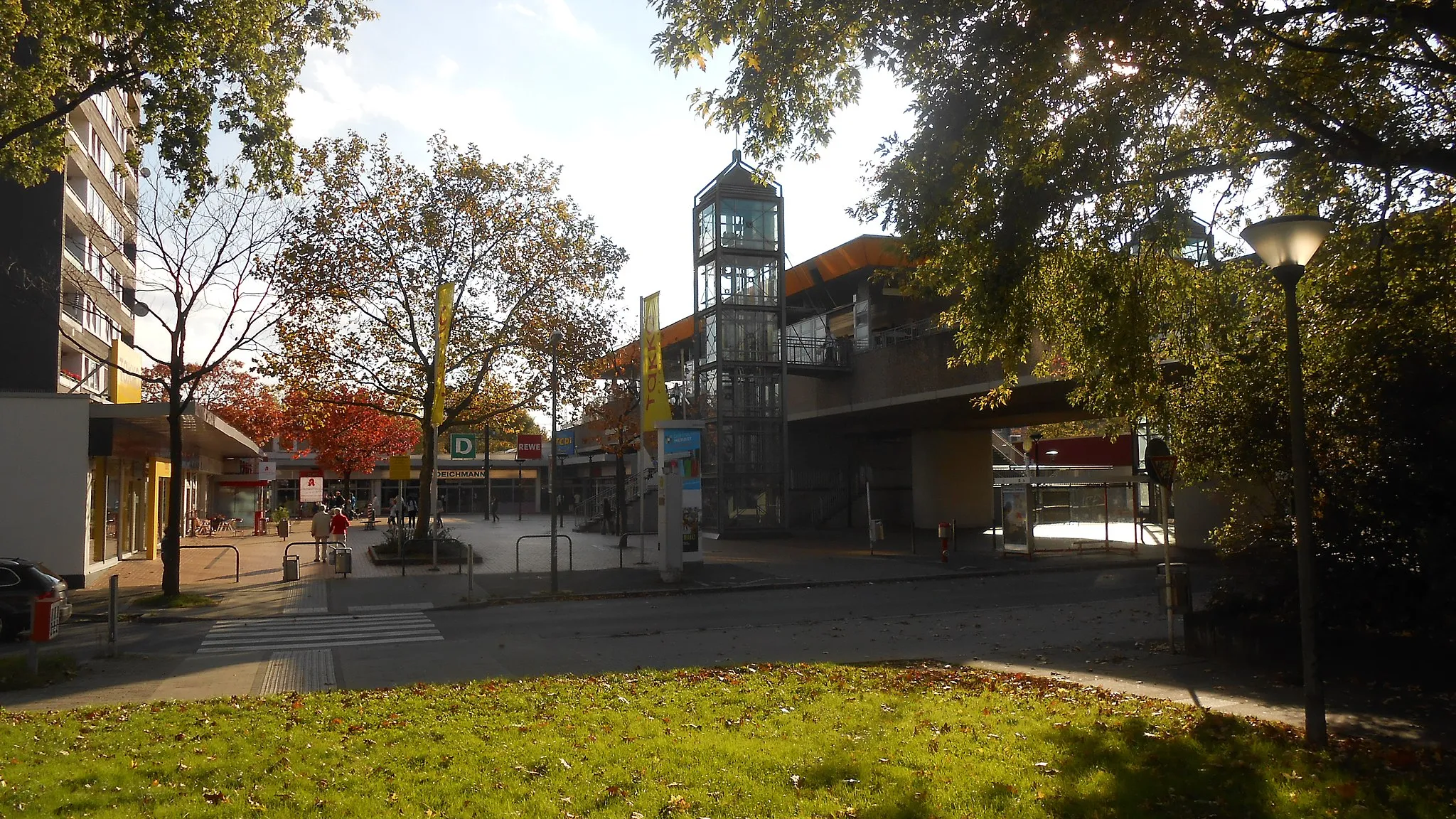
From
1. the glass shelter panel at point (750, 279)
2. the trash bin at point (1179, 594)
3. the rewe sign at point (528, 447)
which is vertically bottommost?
the trash bin at point (1179, 594)

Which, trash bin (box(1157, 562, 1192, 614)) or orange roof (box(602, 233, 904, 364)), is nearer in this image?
trash bin (box(1157, 562, 1192, 614))

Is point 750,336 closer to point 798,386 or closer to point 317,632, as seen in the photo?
point 798,386

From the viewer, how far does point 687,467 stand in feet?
79.6

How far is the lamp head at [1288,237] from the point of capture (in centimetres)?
762

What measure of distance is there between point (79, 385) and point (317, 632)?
18.7 metres

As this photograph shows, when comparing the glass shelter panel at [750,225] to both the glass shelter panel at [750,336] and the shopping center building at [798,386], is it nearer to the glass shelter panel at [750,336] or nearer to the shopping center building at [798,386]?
the shopping center building at [798,386]

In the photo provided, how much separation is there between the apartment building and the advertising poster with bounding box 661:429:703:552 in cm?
1018

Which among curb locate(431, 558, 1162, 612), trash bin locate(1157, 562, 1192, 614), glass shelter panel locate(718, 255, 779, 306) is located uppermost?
glass shelter panel locate(718, 255, 779, 306)

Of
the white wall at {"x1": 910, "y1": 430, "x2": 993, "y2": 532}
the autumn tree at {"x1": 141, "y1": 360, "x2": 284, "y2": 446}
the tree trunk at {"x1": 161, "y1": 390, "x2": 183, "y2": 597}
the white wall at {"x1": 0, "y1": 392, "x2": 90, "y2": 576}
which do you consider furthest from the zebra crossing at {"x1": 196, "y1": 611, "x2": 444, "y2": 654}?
the autumn tree at {"x1": 141, "y1": 360, "x2": 284, "y2": 446}

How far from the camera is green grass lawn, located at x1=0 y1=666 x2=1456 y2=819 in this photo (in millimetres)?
5711

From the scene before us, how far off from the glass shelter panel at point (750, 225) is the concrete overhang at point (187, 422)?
18.7 m

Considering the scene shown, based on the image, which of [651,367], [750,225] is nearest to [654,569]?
[651,367]

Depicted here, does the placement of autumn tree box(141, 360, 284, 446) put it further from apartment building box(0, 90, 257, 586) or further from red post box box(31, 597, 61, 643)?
red post box box(31, 597, 61, 643)

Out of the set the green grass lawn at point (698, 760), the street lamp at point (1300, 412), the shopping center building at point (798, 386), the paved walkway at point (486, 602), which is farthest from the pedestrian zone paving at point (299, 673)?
the shopping center building at point (798, 386)
